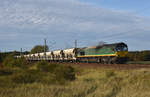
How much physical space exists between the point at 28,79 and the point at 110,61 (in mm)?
18911

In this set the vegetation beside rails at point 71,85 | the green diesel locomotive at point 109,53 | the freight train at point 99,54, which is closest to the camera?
the vegetation beside rails at point 71,85

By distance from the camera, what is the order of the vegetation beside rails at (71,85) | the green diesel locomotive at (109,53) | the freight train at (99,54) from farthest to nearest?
the freight train at (99,54) < the green diesel locomotive at (109,53) < the vegetation beside rails at (71,85)

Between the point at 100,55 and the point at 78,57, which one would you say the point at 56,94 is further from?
the point at 78,57

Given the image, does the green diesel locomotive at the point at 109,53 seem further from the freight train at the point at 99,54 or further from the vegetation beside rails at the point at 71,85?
the vegetation beside rails at the point at 71,85

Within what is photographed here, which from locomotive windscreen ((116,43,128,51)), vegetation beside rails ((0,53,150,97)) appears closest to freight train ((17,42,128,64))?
locomotive windscreen ((116,43,128,51))

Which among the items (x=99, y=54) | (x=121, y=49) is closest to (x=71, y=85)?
(x=121, y=49)

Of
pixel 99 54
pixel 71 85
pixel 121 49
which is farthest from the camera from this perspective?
pixel 99 54

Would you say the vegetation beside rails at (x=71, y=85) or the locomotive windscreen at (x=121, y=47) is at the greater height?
the locomotive windscreen at (x=121, y=47)

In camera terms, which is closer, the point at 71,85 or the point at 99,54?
the point at 71,85

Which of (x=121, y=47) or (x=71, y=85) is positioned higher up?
(x=121, y=47)

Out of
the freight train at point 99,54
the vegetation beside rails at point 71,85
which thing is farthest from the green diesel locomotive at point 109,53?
the vegetation beside rails at point 71,85

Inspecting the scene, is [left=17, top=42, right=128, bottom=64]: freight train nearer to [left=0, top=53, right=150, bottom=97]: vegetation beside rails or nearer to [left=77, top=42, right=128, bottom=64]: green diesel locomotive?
[left=77, top=42, right=128, bottom=64]: green diesel locomotive

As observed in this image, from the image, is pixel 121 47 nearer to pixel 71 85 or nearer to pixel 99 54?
pixel 99 54

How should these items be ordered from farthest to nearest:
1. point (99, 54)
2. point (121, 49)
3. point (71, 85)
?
point (99, 54) < point (121, 49) < point (71, 85)
